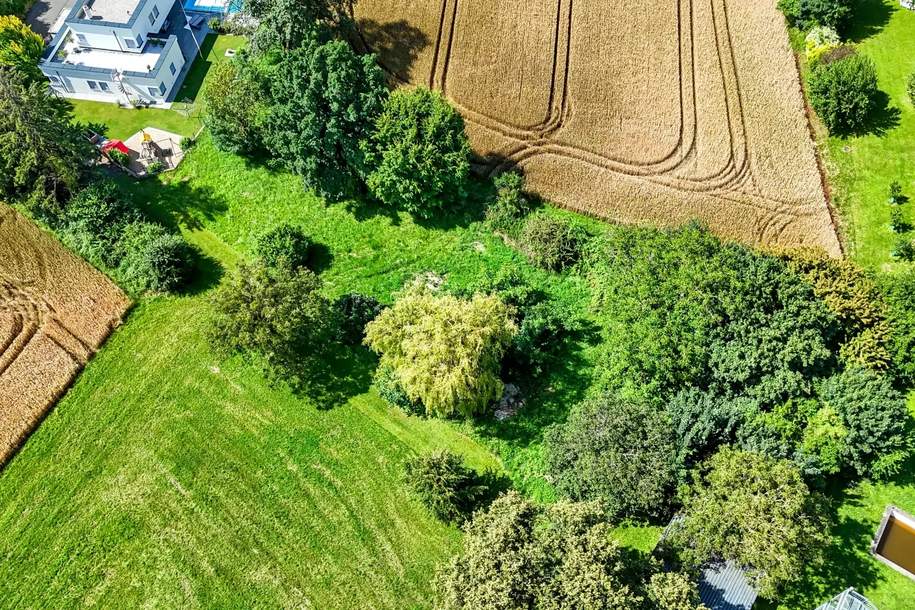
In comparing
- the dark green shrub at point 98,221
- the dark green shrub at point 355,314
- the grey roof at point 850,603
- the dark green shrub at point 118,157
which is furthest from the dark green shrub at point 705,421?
the dark green shrub at point 118,157

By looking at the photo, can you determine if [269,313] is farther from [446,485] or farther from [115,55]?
[115,55]

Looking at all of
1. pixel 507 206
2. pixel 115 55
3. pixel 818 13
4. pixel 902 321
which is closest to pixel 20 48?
pixel 115 55

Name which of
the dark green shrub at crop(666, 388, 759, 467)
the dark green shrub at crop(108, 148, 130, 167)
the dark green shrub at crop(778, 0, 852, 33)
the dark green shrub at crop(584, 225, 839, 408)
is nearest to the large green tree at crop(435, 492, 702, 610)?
the dark green shrub at crop(666, 388, 759, 467)

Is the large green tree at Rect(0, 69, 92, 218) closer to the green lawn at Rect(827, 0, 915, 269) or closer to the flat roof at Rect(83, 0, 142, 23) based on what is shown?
the flat roof at Rect(83, 0, 142, 23)

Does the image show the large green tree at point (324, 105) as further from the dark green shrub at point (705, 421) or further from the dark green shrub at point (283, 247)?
the dark green shrub at point (705, 421)

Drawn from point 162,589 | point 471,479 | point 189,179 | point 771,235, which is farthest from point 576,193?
point 162,589

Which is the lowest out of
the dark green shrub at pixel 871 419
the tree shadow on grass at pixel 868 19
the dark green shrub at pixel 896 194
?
the dark green shrub at pixel 871 419
